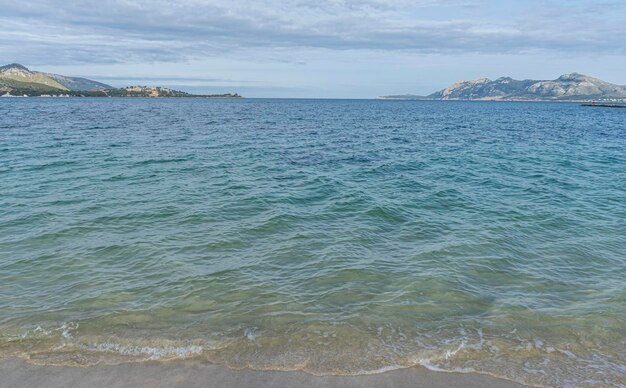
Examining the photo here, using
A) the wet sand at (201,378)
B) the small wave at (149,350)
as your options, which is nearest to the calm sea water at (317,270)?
the small wave at (149,350)

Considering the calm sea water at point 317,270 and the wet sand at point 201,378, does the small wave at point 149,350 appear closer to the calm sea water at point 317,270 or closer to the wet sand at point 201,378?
the calm sea water at point 317,270

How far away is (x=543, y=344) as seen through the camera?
9.41 metres

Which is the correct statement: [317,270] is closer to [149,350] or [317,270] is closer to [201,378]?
[149,350]

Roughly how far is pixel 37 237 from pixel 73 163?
668 inches

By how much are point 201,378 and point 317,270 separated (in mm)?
5847

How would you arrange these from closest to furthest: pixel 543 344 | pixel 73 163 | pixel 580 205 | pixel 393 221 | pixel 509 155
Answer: pixel 543 344 < pixel 393 221 < pixel 580 205 < pixel 73 163 < pixel 509 155

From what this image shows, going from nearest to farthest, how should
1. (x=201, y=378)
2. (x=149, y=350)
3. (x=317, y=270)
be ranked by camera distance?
(x=201, y=378) → (x=149, y=350) → (x=317, y=270)

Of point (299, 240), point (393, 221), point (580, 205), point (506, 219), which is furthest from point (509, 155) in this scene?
point (299, 240)

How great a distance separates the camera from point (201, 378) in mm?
8086

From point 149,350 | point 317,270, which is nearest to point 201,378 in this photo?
point 149,350

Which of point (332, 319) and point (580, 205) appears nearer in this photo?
point (332, 319)

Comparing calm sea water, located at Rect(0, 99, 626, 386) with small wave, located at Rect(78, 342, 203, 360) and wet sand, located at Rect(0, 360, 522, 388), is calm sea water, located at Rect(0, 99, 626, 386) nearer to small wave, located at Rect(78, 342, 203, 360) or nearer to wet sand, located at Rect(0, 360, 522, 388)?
small wave, located at Rect(78, 342, 203, 360)

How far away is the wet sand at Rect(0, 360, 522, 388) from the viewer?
311 inches

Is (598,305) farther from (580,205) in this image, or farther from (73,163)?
(73,163)
